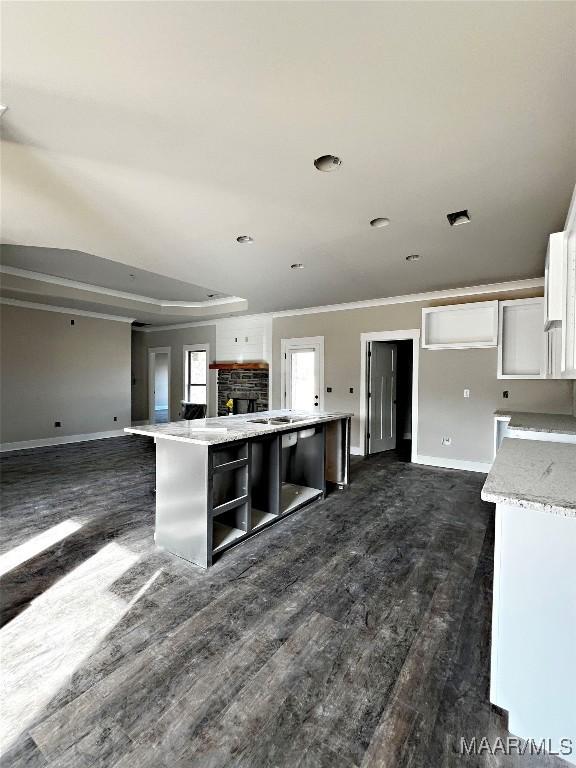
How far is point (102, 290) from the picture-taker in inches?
243

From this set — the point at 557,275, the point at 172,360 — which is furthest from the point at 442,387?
the point at 172,360

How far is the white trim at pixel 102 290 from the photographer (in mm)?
5188

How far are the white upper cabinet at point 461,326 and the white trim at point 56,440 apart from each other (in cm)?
646

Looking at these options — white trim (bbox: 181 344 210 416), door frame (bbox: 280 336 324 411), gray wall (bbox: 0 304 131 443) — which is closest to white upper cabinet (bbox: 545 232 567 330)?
door frame (bbox: 280 336 324 411)

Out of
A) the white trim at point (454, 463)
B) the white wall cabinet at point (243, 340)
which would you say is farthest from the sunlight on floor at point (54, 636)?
the white wall cabinet at point (243, 340)

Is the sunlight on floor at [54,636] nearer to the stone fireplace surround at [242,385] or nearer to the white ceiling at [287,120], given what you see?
the white ceiling at [287,120]

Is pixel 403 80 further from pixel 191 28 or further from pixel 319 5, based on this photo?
pixel 191 28

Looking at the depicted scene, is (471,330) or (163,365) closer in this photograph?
(471,330)

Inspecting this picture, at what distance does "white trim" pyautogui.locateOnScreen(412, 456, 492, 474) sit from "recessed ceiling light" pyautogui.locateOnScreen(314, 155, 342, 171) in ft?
14.2

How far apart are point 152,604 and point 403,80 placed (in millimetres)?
2956

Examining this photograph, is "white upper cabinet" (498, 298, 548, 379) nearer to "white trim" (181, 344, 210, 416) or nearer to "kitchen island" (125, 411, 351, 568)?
"kitchen island" (125, 411, 351, 568)

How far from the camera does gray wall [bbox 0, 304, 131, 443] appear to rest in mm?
6051

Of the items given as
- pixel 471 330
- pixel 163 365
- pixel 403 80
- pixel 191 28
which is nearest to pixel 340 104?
pixel 403 80

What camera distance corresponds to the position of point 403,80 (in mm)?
1517
